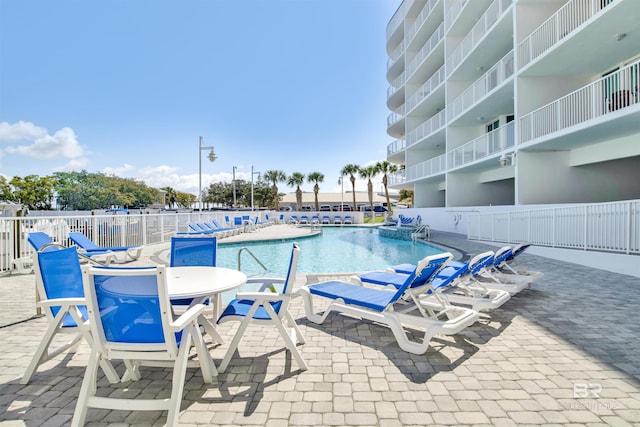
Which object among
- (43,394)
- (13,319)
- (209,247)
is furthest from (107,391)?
(13,319)

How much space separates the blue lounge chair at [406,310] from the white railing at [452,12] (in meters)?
20.8

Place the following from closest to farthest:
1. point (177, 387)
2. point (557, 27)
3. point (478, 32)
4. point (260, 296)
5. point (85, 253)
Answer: point (177, 387) < point (260, 296) < point (85, 253) < point (557, 27) < point (478, 32)

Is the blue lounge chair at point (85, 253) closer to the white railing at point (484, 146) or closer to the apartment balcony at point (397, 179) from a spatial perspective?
the white railing at point (484, 146)

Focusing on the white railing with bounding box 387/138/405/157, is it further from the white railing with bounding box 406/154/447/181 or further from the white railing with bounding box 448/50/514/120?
the white railing with bounding box 448/50/514/120

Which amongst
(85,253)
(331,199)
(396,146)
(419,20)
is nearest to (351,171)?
(331,199)

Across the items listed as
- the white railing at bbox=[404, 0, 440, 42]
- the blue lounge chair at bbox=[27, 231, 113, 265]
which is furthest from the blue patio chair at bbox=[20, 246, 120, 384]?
the white railing at bbox=[404, 0, 440, 42]

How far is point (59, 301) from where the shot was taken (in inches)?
95.8

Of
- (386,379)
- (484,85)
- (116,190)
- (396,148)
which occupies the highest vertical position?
(484,85)

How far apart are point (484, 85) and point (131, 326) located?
1839 centimetres

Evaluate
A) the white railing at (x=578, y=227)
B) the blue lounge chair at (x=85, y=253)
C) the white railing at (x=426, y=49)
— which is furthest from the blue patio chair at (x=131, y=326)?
the white railing at (x=426, y=49)

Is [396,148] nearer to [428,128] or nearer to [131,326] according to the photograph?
[428,128]

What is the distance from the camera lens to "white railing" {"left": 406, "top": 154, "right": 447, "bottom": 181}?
67.4 ft

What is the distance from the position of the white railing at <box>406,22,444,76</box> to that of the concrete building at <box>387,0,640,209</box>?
223mm

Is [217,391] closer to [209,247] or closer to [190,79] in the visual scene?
[209,247]
